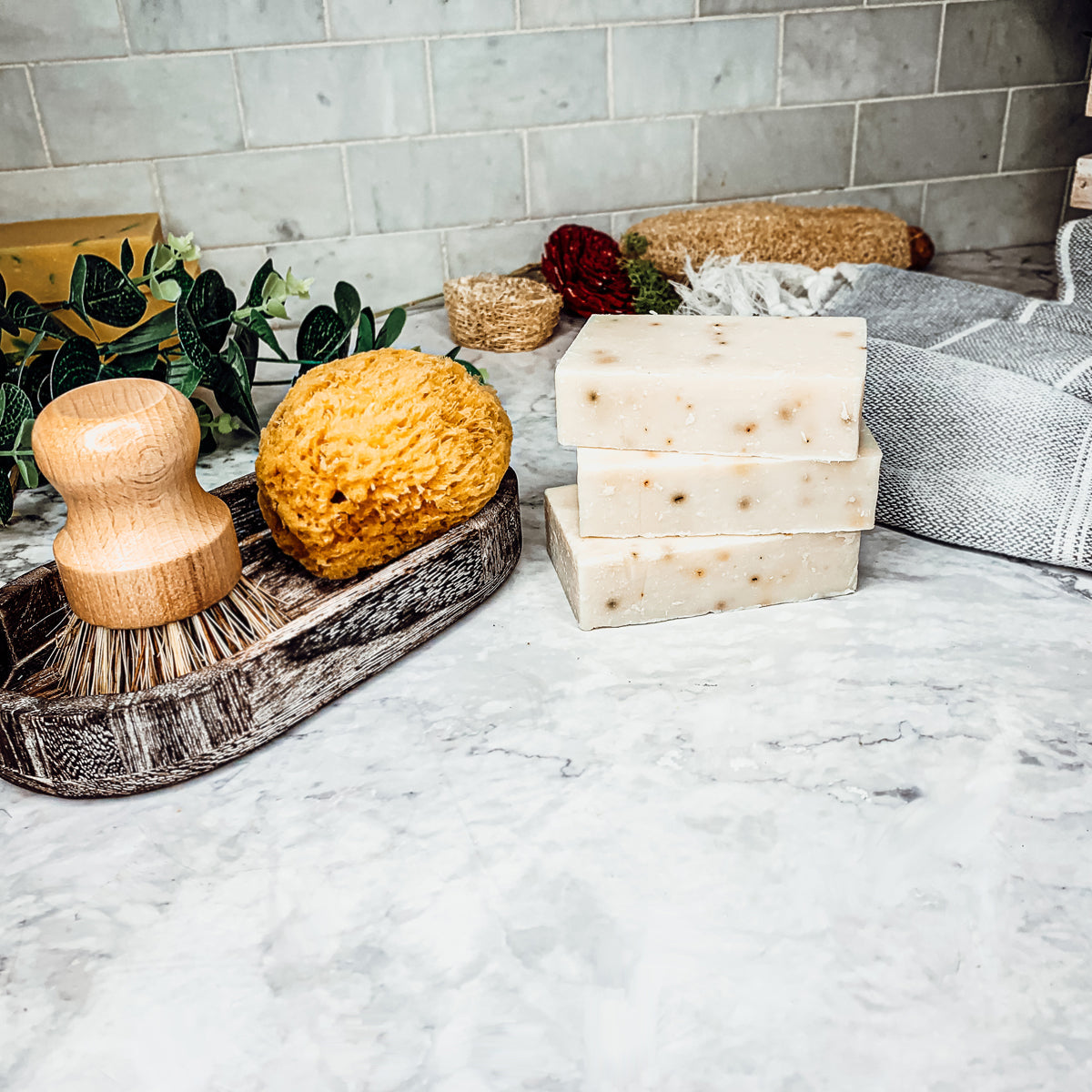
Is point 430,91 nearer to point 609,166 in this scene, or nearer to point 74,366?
point 609,166

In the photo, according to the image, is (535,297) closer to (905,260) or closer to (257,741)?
(905,260)

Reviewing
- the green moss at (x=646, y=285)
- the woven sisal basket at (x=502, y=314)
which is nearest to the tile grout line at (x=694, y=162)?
the green moss at (x=646, y=285)

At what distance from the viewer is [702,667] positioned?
71 cm

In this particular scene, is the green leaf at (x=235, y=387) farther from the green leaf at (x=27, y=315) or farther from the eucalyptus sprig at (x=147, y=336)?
the green leaf at (x=27, y=315)

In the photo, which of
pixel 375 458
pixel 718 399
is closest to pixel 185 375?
Answer: pixel 375 458

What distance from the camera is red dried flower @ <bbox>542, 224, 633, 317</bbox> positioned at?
138 cm

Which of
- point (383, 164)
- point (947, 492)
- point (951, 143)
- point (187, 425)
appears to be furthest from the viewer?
point (951, 143)

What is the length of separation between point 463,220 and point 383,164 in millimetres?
143

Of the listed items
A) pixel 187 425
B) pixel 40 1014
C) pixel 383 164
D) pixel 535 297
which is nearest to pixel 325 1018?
pixel 40 1014

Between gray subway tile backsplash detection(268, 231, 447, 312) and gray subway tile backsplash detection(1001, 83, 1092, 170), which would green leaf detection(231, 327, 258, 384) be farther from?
gray subway tile backsplash detection(1001, 83, 1092, 170)

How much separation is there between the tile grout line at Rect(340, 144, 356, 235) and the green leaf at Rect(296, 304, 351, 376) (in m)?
0.59

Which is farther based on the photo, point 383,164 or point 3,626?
point 383,164

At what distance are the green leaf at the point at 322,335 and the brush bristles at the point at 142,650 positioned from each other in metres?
0.39

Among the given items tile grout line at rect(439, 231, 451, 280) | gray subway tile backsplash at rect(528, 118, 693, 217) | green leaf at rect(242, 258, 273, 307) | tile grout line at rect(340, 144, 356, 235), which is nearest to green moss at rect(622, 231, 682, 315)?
gray subway tile backsplash at rect(528, 118, 693, 217)
